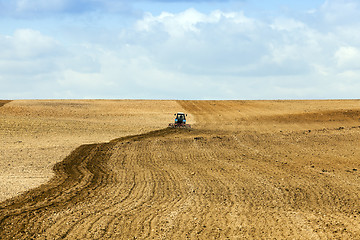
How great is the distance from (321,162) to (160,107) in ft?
147

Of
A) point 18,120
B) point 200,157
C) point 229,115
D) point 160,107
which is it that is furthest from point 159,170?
point 160,107

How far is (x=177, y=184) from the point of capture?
18797 mm

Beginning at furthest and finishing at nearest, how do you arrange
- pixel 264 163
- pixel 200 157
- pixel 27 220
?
pixel 200 157
pixel 264 163
pixel 27 220

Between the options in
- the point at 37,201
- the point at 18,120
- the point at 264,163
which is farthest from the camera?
the point at 18,120

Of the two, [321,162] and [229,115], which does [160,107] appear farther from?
[321,162]

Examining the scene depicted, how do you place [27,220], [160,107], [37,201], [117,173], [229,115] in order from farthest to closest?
[160,107] < [229,115] < [117,173] < [37,201] < [27,220]

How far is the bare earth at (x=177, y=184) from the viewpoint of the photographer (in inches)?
493

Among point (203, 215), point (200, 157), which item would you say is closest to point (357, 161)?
point (200, 157)

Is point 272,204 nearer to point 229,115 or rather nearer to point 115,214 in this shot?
point 115,214

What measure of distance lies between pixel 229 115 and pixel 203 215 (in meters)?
45.5

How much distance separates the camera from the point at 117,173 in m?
21.4

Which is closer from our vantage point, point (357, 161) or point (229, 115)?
point (357, 161)

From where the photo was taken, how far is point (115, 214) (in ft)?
44.9

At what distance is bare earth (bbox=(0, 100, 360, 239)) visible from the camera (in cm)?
1252
